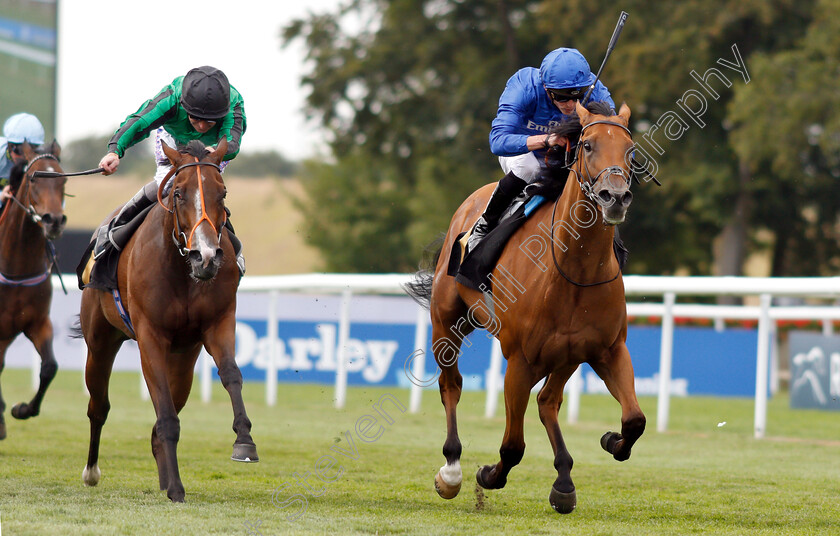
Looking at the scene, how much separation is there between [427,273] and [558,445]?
1807 mm

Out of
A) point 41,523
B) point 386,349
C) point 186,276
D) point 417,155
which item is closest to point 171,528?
point 41,523

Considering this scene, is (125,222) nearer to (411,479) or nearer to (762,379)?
(411,479)

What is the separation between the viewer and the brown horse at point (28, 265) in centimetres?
729

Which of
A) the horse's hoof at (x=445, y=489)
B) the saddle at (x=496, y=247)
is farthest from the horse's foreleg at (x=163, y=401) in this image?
A: the saddle at (x=496, y=247)

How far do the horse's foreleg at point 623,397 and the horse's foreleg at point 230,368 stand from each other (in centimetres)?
165

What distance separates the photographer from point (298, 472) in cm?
660

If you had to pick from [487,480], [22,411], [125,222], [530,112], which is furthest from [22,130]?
[487,480]

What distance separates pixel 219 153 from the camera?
208 inches

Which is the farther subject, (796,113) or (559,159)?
(796,113)

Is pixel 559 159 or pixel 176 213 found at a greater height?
pixel 559 159

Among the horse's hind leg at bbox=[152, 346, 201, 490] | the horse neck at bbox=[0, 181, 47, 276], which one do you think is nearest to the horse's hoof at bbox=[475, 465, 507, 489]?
the horse's hind leg at bbox=[152, 346, 201, 490]

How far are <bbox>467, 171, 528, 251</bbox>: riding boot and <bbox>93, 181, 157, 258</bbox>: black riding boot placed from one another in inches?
68.7

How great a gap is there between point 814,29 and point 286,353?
390 inches

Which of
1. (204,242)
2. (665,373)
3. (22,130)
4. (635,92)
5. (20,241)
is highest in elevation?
(635,92)
